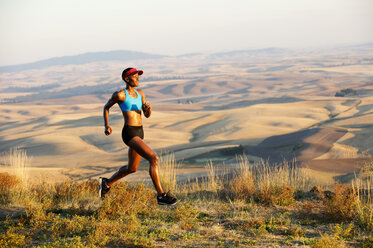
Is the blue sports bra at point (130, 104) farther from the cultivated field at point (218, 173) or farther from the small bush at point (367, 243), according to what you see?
the small bush at point (367, 243)

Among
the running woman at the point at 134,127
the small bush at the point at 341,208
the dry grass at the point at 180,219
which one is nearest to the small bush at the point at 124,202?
the dry grass at the point at 180,219

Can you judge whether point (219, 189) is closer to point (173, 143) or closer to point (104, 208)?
point (104, 208)

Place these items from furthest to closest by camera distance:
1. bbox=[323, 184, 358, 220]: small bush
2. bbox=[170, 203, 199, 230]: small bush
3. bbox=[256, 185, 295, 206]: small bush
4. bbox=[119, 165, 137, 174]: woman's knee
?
bbox=[256, 185, 295, 206]: small bush
bbox=[323, 184, 358, 220]: small bush
bbox=[119, 165, 137, 174]: woman's knee
bbox=[170, 203, 199, 230]: small bush

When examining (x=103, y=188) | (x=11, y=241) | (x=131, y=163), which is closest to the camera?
(x=11, y=241)

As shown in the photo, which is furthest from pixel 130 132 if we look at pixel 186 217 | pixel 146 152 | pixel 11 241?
pixel 11 241

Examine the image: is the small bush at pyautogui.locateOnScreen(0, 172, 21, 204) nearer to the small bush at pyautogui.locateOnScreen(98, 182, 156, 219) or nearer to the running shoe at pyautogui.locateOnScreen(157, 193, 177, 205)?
the small bush at pyautogui.locateOnScreen(98, 182, 156, 219)

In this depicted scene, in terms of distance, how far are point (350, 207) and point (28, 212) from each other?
4.82 metres

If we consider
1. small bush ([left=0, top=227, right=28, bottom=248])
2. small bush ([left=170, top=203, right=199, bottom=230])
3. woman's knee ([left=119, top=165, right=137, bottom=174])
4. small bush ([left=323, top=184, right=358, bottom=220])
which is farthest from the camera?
small bush ([left=323, top=184, right=358, bottom=220])

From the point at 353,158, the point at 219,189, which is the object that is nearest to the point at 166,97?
the point at 353,158

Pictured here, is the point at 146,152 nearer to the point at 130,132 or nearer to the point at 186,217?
the point at 130,132

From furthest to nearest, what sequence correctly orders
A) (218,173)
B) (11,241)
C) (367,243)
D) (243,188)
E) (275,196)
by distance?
(218,173)
(243,188)
(275,196)
(367,243)
(11,241)

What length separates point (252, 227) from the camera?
618 centimetres

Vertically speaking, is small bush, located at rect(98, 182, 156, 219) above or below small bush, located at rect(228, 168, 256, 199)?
above

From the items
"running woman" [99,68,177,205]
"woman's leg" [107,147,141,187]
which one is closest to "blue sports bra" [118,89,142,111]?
"running woman" [99,68,177,205]
